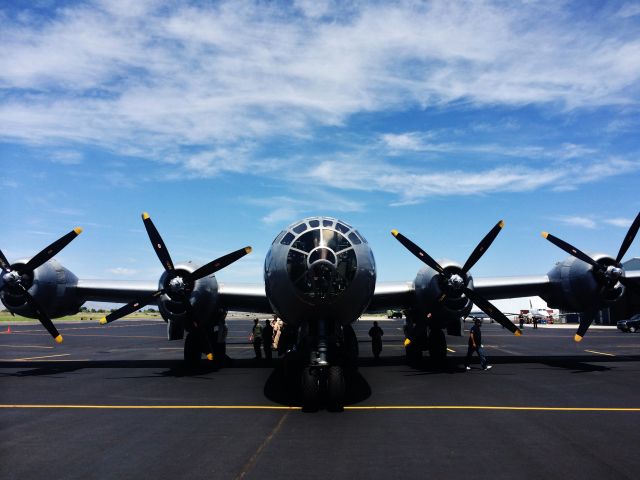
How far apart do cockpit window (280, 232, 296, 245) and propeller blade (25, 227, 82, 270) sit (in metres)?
9.90

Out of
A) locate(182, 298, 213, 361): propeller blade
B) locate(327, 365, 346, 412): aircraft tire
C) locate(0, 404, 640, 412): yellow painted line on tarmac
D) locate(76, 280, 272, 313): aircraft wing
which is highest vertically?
A: locate(76, 280, 272, 313): aircraft wing

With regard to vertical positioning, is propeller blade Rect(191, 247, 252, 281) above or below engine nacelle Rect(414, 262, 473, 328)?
above

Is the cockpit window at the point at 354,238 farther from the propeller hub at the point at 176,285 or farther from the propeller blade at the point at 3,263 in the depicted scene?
the propeller blade at the point at 3,263

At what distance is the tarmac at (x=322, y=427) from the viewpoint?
696 cm

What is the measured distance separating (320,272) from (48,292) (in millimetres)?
12762

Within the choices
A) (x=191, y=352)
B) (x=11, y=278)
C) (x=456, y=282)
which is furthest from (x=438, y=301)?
(x=11, y=278)

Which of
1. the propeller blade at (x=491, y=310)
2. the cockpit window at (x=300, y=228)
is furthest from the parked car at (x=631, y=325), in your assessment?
the cockpit window at (x=300, y=228)

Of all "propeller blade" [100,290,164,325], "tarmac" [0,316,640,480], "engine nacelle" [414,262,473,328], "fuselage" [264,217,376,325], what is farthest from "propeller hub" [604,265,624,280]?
"propeller blade" [100,290,164,325]

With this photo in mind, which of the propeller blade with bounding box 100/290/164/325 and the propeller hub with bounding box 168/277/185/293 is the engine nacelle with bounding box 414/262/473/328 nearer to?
the propeller hub with bounding box 168/277/185/293

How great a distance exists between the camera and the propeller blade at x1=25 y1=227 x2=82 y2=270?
17562 mm

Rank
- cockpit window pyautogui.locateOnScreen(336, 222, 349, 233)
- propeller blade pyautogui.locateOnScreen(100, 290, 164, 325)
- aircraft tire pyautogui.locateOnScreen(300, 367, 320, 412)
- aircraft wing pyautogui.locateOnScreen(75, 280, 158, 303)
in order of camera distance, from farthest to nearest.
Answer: aircraft wing pyautogui.locateOnScreen(75, 280, 158, 303)
propeller blade pyautogui.locateOnScreen(100, 290, 164, 325)
cockpit window pyautogui.locateOnScreen(336, 222, 349, 233)
aircraft tire pyautogui.locateOnScreen(300, 367, 320, 412)

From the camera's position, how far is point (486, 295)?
2095 centimetres

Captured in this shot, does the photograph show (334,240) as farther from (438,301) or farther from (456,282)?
(438,301)

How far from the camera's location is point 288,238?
11953mm
